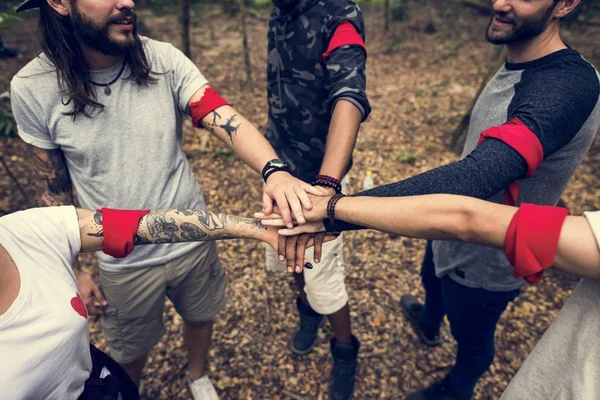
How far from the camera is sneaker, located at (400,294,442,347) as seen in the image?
366 centimetres

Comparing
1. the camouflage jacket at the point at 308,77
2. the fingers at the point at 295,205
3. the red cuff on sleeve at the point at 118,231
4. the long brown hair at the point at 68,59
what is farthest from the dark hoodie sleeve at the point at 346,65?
the red cuff on sleeve at the point at 118,231

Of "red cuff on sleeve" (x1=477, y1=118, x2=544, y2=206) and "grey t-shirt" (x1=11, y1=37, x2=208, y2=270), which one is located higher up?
"red cuff on sleeve" (x1=477, y1=118, x2=544, y2=206)

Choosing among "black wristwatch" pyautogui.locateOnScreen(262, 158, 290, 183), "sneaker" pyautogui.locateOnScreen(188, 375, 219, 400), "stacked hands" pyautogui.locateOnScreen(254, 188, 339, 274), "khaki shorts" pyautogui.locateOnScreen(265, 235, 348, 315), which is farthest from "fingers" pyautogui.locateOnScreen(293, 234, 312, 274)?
"sneaker" pyautogui.locateOnScreen(188, 375, 219, 400)

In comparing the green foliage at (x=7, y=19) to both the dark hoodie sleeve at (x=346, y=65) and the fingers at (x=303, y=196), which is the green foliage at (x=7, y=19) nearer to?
the dark hoodie sleeve at (x=346, y=65)

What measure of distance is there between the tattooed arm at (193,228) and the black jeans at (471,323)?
127cm

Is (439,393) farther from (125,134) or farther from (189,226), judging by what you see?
(125,134)

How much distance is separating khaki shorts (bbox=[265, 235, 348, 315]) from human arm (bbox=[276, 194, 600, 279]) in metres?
0.89

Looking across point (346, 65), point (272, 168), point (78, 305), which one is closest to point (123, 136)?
point (272, 168)

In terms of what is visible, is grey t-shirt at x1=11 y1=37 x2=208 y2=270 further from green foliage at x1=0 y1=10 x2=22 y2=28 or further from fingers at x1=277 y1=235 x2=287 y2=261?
green foliage at x1=0 y1=10 x2=22 y2=28

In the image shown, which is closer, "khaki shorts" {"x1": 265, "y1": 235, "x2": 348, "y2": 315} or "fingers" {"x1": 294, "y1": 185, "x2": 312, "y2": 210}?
"fingers" {"x1": 294, "y1": 185, "x2": 312, "y2": 210}

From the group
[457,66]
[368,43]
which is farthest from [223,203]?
[368,43]

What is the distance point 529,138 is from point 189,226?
6.12 feet

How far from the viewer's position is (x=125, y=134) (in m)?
2.31

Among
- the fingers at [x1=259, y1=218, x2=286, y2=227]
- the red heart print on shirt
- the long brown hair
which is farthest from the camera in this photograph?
the fingers at [x1=259, y1=218, x2=286, y2=227]
